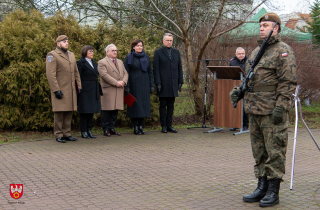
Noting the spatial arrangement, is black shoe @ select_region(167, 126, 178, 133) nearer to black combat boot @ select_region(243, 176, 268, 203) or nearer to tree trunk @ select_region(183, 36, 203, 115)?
tree trunk @ select_region(183, 36, 203, 115)

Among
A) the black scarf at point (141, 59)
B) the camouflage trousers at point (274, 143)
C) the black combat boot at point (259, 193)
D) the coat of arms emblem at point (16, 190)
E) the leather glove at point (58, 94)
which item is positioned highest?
the black scarf at point (141, 59)

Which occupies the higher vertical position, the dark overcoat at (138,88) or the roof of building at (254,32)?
A: the roof of building at (254,32)

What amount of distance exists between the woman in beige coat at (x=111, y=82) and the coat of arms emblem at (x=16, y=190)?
412 centimetres

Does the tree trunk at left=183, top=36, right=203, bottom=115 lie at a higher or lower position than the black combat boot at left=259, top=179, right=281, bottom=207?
higher

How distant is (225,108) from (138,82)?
7.27ft

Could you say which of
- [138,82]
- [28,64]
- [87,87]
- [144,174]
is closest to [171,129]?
[138,82]

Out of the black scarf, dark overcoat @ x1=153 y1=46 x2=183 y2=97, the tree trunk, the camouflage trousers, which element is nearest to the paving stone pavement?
the camouflage trousers

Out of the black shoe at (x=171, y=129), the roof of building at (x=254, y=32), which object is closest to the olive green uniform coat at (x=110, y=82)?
the black shoe at (x=171, y=129)

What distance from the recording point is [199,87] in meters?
11.7

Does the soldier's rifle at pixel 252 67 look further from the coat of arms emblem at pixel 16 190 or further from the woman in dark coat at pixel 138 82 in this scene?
the woman in dark coat at pixel 138 82

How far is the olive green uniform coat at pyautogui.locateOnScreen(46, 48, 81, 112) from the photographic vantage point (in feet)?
26.9

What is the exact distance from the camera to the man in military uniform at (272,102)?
432cm

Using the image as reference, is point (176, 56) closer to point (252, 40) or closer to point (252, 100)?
point (252, 40)

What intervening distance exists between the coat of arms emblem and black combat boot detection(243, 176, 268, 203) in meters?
2.75
